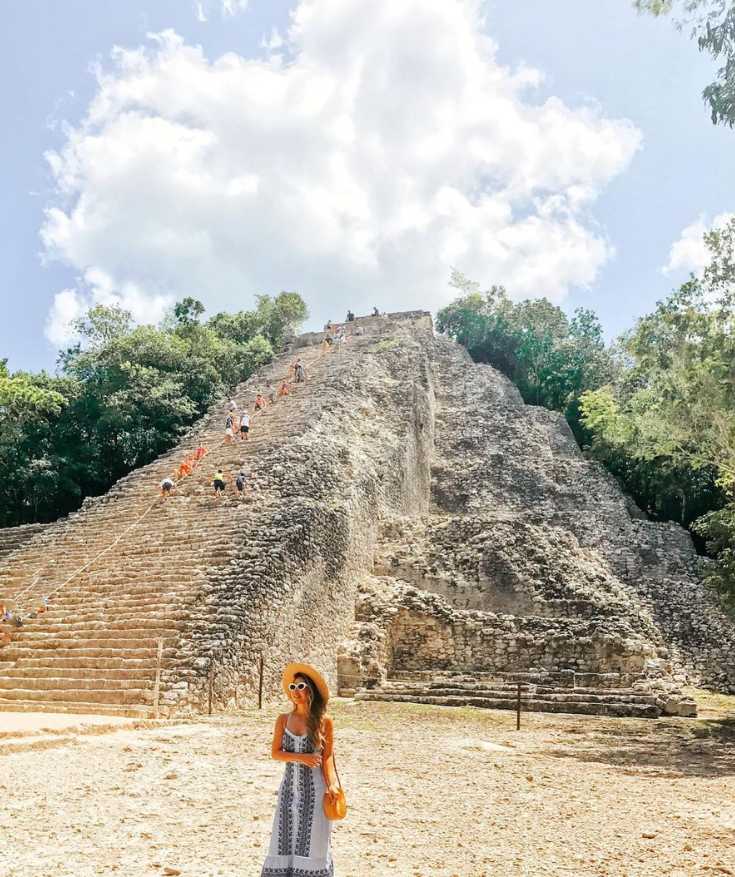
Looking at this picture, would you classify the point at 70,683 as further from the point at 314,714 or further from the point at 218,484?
the point at 314,714

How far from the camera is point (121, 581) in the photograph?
42.7ft

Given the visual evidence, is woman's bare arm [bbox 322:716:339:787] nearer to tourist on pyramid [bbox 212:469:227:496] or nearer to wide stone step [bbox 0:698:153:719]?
wide stone step [bbox 0:698:153:719]

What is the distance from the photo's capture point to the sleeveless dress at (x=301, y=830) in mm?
3242

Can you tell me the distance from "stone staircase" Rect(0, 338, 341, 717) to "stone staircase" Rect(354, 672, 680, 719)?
3.62 meters

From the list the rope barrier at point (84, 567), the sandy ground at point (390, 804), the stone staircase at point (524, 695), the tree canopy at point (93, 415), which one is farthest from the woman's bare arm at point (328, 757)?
the tree canopy at point (93, 415)

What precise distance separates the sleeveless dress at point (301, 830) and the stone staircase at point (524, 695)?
848cm

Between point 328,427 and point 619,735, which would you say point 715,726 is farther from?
point 328,427

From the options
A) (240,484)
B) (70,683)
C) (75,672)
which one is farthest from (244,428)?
(70,683)

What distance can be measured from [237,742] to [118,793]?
95.2 inches

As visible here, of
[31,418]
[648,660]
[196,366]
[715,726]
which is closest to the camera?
[715,726]

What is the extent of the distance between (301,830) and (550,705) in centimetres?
950

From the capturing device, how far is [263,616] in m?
11.9

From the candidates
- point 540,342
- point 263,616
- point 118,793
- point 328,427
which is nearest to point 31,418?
point 328,427

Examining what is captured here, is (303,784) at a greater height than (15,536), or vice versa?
(15,536)
